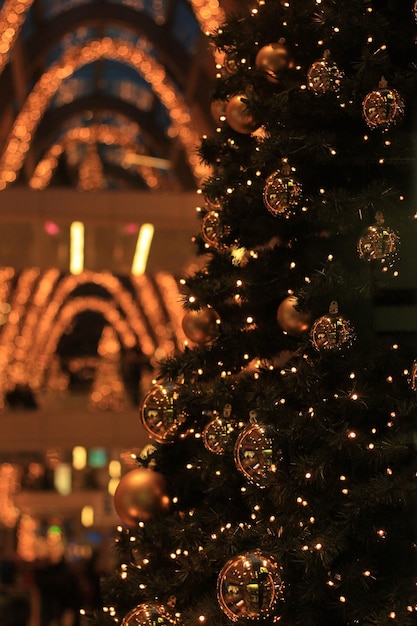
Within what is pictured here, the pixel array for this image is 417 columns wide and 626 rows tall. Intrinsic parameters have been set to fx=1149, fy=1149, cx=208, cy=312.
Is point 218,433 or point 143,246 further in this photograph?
point 143,246

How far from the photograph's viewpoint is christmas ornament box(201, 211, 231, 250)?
204 inches

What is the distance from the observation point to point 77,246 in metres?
13.6

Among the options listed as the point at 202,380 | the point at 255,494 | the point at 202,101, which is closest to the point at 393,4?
the point at 202,380

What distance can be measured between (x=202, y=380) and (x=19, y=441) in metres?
13.3

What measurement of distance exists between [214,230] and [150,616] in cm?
172

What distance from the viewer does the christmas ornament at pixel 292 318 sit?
4.80 m

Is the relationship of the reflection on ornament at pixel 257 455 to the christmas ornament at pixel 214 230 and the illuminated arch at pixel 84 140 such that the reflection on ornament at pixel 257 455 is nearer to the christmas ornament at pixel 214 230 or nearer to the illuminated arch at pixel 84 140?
the christmas ornament at pixel 214 230

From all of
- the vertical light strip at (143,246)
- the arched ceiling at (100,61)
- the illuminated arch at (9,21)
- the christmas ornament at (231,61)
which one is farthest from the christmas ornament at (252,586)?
the arched ceiling at (100,61)

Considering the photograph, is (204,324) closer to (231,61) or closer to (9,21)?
(231,61)

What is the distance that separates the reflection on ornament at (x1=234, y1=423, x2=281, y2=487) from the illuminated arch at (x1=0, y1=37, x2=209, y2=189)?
55.9 ft

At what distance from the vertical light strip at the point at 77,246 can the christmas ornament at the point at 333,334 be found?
8.93m

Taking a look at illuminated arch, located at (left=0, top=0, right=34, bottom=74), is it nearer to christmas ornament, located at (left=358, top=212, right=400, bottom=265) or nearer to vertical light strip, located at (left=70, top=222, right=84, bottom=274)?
vertical light strip, located at (left=70, top=222, right=84, bottom=274)

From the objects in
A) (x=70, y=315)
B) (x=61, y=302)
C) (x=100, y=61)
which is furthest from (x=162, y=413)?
(x=70, y=315)

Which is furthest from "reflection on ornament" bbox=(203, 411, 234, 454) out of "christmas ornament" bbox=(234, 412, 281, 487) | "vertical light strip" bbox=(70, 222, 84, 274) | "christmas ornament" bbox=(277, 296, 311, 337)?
"vertical light strip" bbox=(70, 222, 84, 274)
